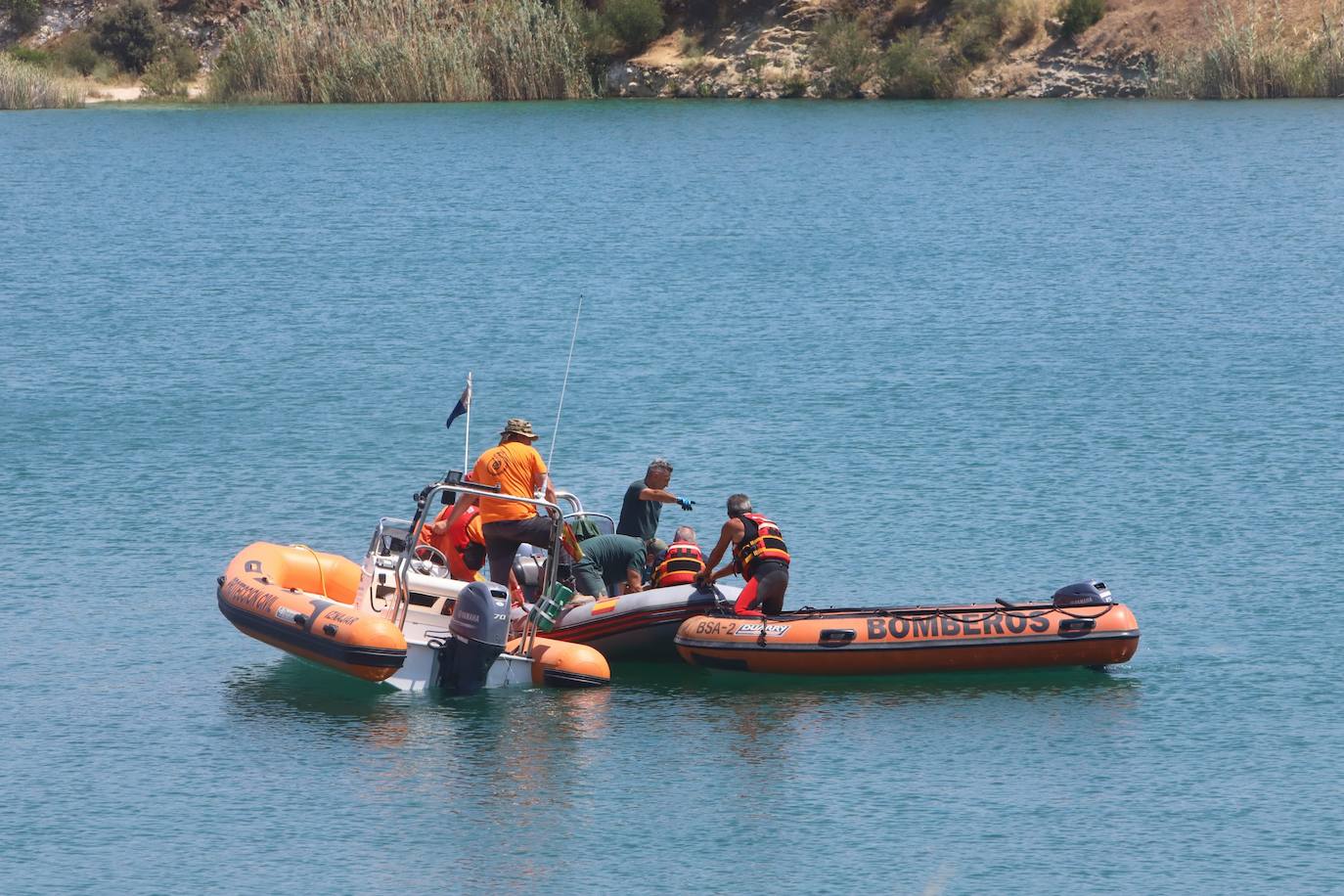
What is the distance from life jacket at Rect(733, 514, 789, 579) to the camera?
14141mm

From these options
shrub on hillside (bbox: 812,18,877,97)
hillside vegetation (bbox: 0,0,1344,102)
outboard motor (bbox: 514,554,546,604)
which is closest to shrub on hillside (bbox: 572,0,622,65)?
hillside vegetation (bbox: 0,0,1344,102)

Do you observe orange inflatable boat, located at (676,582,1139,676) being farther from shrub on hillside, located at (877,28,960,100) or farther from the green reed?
shrub on hillside, located at (877,28,960,100)

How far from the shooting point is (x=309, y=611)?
44.9 ft

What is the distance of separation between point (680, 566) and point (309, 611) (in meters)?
2.68

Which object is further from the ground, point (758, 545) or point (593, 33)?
point (593, 33)

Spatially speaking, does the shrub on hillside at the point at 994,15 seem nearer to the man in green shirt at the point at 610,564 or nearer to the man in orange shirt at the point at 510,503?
the man in green shirt at the point at 610,564

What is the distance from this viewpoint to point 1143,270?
33406 millimetres

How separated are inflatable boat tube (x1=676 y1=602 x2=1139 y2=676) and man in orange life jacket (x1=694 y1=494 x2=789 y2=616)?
28 centimetres

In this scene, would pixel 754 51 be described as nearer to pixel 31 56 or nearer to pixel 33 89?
pixel 33 89

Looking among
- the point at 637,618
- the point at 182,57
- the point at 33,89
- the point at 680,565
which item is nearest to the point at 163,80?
the point at 182,57

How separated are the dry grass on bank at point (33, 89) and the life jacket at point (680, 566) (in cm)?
5049

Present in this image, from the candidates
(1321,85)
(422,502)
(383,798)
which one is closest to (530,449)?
(422,502)

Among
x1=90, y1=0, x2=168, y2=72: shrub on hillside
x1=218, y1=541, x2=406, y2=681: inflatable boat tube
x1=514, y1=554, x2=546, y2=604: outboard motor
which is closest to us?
x1=218, y1=541, x2=406, y2=681: inflatable boat tube

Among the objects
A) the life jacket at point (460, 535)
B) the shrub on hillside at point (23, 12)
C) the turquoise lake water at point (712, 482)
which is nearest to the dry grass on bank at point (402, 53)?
the shrub on hillside at point (23, 12)
